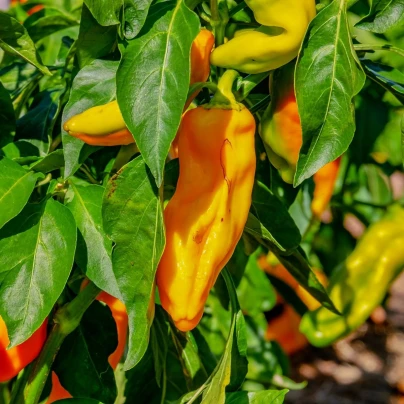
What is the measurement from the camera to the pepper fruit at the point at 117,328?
115cm

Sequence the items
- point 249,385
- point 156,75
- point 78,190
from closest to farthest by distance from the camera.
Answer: point 156,75
point 78,190
point 249,385

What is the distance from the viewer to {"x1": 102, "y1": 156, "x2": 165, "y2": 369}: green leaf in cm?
83

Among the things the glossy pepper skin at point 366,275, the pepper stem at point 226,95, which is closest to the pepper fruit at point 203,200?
the pepper stem at point 226,95

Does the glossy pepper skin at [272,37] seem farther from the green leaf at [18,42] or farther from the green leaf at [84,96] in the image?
the green leaf at [18,42]

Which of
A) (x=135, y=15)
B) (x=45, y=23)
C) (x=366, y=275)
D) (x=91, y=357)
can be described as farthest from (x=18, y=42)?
(x=366, y=275)

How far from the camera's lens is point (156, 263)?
0.84 m

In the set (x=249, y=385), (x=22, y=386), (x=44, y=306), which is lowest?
(x=249, y=385)

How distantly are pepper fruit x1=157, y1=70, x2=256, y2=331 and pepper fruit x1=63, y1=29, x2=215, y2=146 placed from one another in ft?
0.13

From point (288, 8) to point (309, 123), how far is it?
0.41 feet

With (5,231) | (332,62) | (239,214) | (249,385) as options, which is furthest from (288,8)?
(249,385)

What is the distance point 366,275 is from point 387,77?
2.76 ft

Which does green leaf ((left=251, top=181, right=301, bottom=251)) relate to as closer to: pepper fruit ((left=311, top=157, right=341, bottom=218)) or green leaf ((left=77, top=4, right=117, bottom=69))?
green leaf ((left=77, top=4, right=117, bottom=69))

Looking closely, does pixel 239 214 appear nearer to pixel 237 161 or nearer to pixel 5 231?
pixel 237 161

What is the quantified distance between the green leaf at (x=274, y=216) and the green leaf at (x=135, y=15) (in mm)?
297
